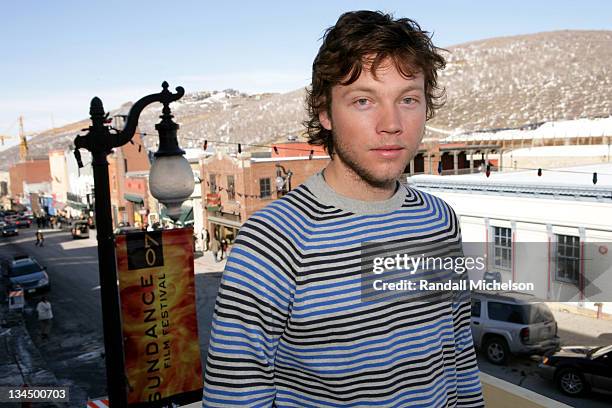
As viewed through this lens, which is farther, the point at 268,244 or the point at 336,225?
the point at 336,225

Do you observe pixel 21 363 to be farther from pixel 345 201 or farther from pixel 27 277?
pixel 345 201

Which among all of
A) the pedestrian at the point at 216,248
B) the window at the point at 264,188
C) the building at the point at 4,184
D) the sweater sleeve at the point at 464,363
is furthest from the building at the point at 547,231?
the building at the point at 4,184

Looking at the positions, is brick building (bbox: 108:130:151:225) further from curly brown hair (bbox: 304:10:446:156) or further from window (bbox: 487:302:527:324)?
curly brown hair (bbox: 304:10:446:156)

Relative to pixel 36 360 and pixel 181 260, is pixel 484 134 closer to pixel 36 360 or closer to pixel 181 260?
pixel 36 360

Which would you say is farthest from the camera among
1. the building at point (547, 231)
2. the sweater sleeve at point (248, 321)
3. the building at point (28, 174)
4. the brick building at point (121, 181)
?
the building at point (28, 174)

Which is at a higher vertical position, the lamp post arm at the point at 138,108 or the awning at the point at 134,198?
the lamp post arm at the point at 138,108

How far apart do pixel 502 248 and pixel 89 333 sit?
1521cm

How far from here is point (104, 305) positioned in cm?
420

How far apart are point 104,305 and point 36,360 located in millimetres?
14292

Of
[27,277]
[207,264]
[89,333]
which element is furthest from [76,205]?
[89,333]

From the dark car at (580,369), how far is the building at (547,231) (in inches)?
203

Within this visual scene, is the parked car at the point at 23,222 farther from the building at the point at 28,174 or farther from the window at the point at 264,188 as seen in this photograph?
the window at the point at 264,188

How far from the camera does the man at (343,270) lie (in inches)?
71.8

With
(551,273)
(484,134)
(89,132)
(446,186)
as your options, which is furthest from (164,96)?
(484,134)
